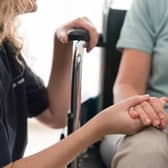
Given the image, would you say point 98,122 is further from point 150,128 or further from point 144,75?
point 144,75

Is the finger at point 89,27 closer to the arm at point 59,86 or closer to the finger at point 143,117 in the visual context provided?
the arm at point 59,86

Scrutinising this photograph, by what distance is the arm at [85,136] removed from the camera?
0.96m

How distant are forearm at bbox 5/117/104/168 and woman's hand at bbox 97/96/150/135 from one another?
2cm

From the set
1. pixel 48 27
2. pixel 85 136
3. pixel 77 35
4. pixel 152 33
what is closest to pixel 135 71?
pixel 152 33

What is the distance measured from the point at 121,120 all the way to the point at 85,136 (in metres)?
0.09

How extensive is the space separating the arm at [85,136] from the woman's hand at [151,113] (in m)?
0.01

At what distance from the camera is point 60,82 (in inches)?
50.4

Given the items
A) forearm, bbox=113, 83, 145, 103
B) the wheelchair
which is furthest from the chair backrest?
forearm, bbox=113, 83, 145, 103

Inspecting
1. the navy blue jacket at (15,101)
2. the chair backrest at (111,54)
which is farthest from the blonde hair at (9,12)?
the chair backrest at (111,54)

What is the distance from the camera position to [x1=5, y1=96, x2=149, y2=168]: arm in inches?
37.6

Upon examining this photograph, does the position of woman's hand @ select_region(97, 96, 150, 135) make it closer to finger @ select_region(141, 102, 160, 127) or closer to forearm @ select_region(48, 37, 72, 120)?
finger @ select_region(141, 102, 160, 127)

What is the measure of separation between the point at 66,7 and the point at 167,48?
89 centimetres

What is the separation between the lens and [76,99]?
44.6 inches

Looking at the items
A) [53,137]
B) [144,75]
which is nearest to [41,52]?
[53,137]
